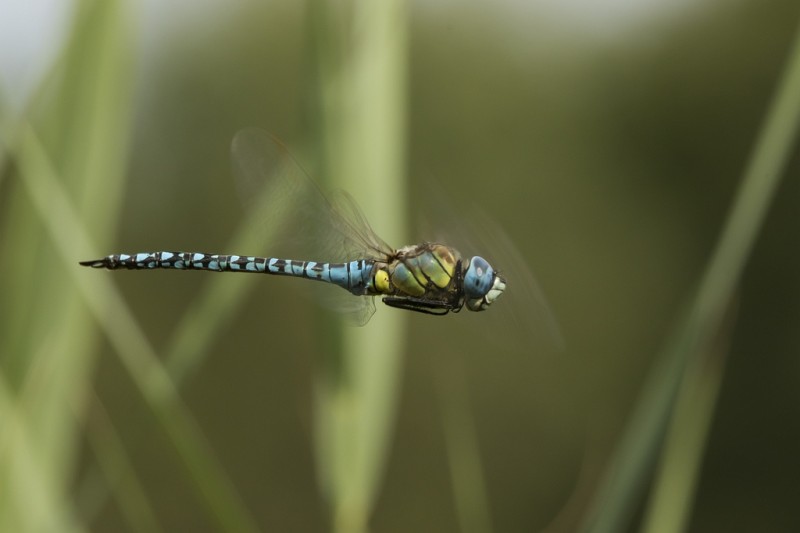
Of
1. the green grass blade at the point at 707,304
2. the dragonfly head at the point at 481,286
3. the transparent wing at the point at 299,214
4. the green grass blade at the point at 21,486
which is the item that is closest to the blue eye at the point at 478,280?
the dragonfly head at the point at 481,286

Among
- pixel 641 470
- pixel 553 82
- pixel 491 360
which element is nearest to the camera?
pixel 641 470

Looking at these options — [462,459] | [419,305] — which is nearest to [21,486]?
[462,459]

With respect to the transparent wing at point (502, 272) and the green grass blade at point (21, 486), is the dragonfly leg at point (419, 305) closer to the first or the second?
the transparent wing at point (502, 272)

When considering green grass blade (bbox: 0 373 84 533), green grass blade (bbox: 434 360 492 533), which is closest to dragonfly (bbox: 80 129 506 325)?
green grass blade (bbox: 434 360 492 533)

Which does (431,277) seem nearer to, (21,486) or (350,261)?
(350,261)

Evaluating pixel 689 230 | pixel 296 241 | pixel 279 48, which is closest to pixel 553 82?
pixel 689 230

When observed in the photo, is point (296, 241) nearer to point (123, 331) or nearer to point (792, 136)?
point (123, 331)

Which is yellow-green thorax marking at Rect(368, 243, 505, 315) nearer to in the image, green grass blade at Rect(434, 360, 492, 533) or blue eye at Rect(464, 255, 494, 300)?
blue eye at Rect(464, 255, 494, 300)
